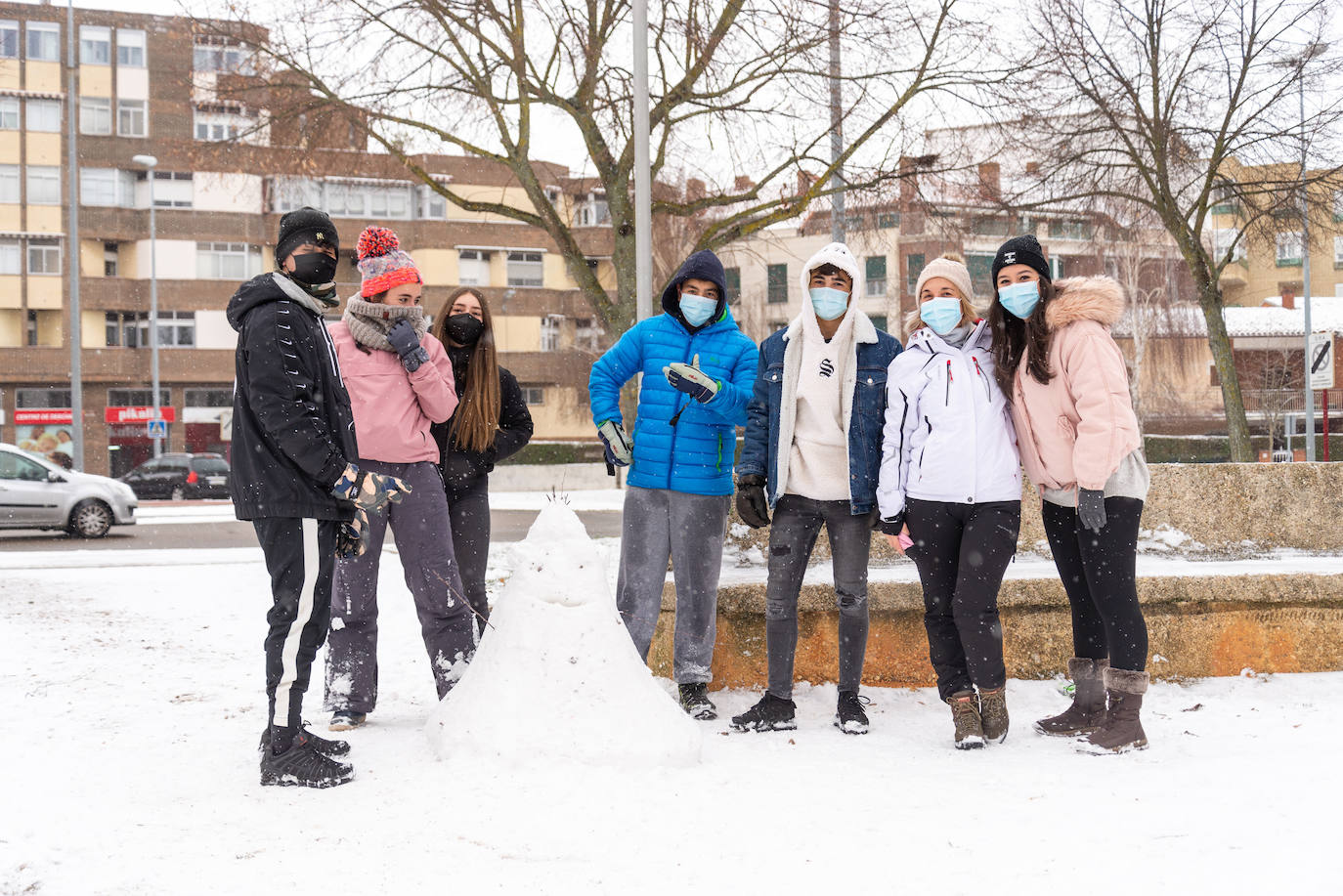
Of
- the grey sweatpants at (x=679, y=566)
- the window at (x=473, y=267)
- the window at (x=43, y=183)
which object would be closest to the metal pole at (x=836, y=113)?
the grey sweatpants at (x=679, y=566)

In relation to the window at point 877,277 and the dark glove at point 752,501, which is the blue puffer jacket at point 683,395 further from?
the window at point 877,277

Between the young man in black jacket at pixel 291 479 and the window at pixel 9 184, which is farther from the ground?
the window at pixel 9 184

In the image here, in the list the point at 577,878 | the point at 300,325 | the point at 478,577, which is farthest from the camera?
the point at 478,577

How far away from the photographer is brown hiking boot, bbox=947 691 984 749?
393 centimetres

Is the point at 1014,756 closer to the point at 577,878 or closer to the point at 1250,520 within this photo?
the point at 577,878

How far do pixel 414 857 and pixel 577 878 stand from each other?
48 cm

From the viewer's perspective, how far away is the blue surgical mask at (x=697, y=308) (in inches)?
177

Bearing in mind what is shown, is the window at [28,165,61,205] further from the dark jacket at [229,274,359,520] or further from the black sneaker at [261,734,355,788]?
the black sneaker at [261,734,355,788]

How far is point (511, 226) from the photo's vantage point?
4212 cm

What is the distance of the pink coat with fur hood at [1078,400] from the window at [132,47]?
43227 mm

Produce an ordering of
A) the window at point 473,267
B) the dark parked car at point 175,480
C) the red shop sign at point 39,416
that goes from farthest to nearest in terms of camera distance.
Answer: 1. the window at point 473,267
2. the red shop sign at point 39,416
3. the dark parked car at point 175,480

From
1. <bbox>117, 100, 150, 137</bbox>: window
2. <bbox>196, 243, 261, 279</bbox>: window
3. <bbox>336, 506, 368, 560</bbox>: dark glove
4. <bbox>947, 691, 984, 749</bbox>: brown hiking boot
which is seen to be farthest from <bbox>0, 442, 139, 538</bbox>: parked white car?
<bbox>117, 100, 150, 137</bbox>: window

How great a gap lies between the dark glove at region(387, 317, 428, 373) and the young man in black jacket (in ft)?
1.28

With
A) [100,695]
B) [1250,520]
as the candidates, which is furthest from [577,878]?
[1250,520]
